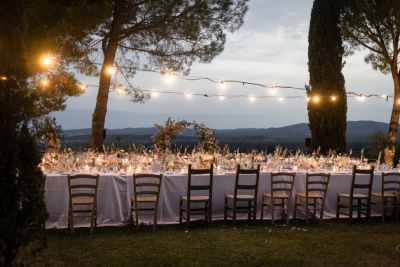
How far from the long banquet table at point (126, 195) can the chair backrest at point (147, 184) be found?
123mm

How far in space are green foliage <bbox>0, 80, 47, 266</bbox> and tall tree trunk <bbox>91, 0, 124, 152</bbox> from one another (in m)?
8.75

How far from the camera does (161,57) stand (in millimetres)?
13891

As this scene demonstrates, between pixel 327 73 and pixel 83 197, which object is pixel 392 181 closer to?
pixel 83 197

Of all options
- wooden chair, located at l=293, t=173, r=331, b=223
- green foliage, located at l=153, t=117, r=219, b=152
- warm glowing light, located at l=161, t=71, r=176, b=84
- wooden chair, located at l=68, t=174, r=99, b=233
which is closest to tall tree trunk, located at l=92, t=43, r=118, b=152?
warm glowing light, located at l=161, t=71, r=176, b=84

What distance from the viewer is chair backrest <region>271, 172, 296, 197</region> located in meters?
7.81

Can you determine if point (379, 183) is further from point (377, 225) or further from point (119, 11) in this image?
point (119, 11)

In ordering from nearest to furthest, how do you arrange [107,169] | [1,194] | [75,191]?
[1,194] < [75,191] < [107,169]

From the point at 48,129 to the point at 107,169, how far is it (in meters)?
6.16

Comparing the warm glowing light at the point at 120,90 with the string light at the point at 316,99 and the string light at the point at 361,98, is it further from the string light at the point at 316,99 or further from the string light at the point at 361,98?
the string light at the point at 361,98

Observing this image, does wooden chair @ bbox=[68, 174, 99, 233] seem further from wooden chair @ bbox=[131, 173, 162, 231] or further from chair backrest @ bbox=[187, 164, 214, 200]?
chair backrest @ bbox=[187, 164, 214, 200]

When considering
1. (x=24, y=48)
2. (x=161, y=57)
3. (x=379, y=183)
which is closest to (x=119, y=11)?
(x=161, y=57)

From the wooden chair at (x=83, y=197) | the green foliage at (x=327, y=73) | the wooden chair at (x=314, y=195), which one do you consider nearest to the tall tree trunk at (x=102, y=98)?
the wooden chair at (x=83, y=197)

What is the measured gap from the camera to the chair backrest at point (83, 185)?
6680 millimetres

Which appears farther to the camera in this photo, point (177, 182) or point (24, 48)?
point (177, 182)
